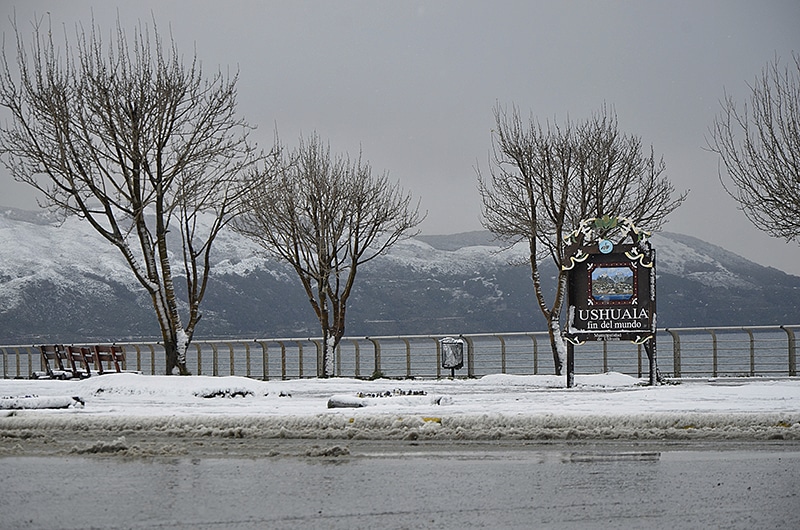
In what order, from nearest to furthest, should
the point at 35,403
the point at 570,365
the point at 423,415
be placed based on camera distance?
the point at 423,415 < the point at 35,403 < the point at 570,365

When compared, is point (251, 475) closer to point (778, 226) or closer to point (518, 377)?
A: point (518, 377)

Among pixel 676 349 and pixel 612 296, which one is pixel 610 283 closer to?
pixel 612 296

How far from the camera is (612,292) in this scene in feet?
66.1

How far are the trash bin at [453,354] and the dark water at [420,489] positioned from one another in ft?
59.3

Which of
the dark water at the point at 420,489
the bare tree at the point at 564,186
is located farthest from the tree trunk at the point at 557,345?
the dark water at the point at 420,489

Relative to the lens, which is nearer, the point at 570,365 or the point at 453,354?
the point at 570,365

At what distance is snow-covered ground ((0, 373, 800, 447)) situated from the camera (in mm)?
10430

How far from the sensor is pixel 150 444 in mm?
10000

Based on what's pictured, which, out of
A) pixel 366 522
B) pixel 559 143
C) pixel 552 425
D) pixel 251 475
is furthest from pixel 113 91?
pixel 366 522

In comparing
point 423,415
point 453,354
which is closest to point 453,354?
point 453,354

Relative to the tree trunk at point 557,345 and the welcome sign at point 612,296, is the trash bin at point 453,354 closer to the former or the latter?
Answer: the tree trunk at point 557,345

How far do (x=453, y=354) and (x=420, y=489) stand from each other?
808 inches

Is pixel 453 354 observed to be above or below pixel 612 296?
below

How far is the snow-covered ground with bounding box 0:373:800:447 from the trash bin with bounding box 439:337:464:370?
10064 mm
